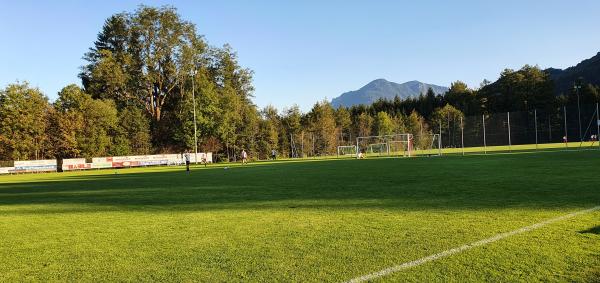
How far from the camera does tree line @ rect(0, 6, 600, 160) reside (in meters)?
49.1

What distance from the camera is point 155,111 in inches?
2377

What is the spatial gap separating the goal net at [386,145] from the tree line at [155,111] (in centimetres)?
615

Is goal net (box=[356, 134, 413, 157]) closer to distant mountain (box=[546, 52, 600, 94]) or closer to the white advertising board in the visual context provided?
the white advertising board

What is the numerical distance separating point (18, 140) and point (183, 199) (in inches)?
1776

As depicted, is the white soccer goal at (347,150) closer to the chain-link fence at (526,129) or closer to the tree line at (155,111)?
Answer: the tree line at (155,111)

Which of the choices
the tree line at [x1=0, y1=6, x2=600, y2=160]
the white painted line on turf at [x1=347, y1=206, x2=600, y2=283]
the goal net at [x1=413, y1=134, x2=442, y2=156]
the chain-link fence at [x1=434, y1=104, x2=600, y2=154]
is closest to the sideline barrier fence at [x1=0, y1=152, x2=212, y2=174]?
the tree line at [x1=0, y1=6, x2=600, y2=160]

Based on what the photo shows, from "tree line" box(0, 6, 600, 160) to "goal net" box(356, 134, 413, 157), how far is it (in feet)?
20.2

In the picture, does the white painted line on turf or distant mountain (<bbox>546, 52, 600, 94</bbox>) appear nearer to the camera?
the white painted line on turf

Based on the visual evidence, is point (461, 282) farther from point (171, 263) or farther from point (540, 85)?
point (540, 85)

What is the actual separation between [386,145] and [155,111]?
3161 centimetres

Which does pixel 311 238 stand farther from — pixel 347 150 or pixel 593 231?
pixel 347 150

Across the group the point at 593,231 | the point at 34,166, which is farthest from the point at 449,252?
the point at 34,166

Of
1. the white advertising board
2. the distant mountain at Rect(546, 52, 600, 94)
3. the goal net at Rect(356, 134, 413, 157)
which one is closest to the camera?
the white advertising board

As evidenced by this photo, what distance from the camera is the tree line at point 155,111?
4912cm
